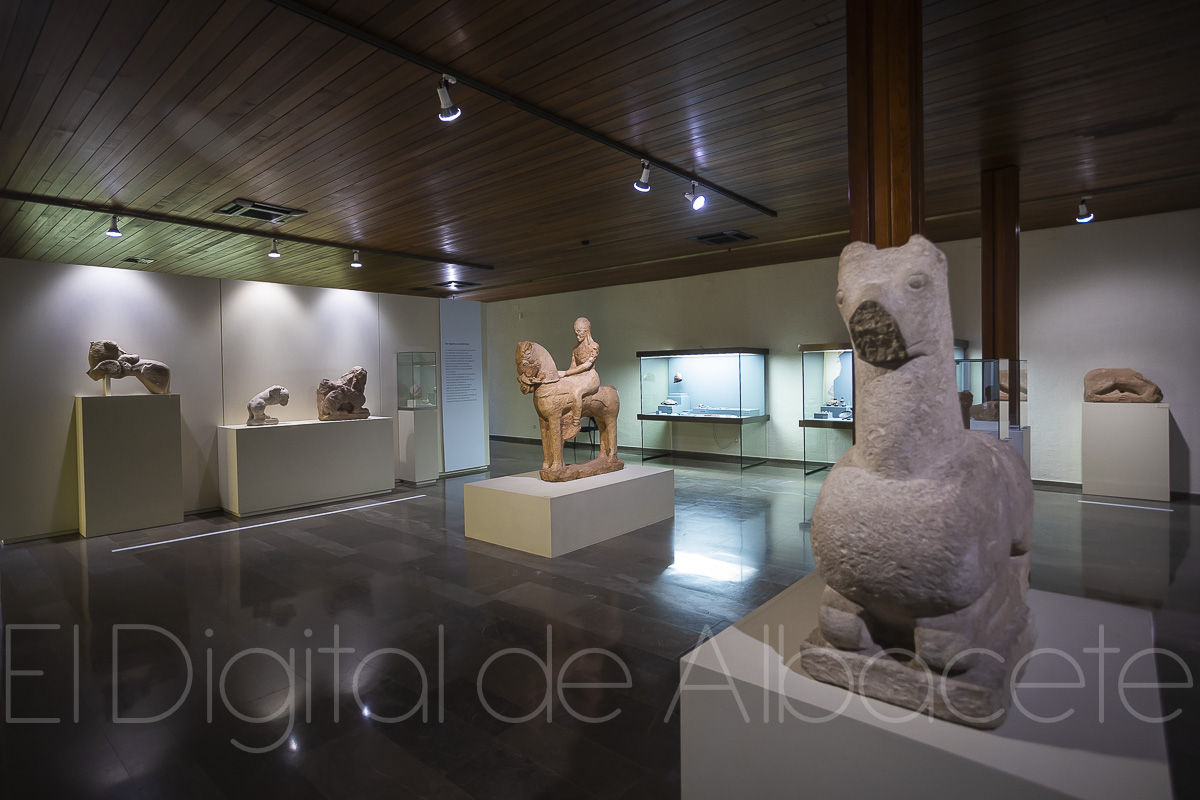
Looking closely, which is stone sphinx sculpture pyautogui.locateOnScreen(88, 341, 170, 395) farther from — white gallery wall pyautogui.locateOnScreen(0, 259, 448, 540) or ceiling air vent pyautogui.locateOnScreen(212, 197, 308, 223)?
ceiling air vent pyautogui.locateOnScreen(212, 197, 308, 223)

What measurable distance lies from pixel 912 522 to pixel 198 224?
6.88 m

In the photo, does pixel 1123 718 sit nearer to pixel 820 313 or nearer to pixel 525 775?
Answer: pixel 525 775

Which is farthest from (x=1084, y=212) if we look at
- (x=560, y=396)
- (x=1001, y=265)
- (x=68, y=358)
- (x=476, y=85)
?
(x=68, y=358)

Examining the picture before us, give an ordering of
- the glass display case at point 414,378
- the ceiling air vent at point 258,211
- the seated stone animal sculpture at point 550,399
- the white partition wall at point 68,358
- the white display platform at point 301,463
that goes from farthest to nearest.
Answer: the glass display case at point 414,378 → the white display platform at point 301,463 → the white partition wall at point 68,358 → the ceiling air vent at point 258,211 → the seated stone animal sculpture at point 550,399

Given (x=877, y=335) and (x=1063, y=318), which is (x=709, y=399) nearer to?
(x=1063, y=318)

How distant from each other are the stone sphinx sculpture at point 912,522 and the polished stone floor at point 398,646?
3.21ft

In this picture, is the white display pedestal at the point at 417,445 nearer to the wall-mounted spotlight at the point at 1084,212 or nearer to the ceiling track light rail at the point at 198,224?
the ceiling track light rail at the point at 198,224

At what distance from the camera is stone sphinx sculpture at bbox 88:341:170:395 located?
5.85 meters

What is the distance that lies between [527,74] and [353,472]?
5.40 metres

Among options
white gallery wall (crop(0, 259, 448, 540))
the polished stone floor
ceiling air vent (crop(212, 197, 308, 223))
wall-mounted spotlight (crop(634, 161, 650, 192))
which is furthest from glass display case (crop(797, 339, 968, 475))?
ceiling air vent (crop(212, 197, 308, 223))

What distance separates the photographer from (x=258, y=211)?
5.66 m

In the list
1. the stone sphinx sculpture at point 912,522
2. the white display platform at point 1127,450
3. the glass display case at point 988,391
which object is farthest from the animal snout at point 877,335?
the white display platform at point 1127,450

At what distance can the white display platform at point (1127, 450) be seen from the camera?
20.3 ft

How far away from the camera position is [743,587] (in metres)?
4.02
